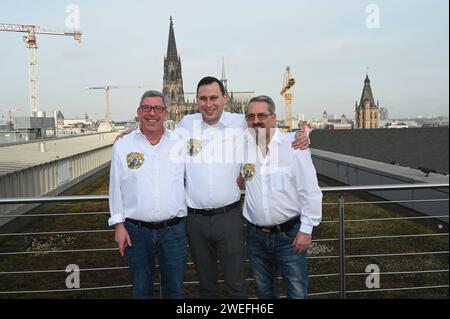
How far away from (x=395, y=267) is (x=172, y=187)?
515cm

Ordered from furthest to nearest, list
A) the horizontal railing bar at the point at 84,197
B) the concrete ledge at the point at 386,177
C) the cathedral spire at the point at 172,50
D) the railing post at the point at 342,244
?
the cathedral spire at the point at 172,50
the concrete ledge at the point at 386,177
the railing post at the point at 342,244
the horizontal railing bar at the point at 84,197

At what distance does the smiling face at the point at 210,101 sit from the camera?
269 cm

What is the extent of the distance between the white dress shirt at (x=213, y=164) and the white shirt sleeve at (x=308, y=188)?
15.7 inches

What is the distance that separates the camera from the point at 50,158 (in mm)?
15711

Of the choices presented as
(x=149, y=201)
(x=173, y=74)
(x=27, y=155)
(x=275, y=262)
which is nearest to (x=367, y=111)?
(x=173, y=74)

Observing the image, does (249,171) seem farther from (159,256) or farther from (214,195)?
(159,256)

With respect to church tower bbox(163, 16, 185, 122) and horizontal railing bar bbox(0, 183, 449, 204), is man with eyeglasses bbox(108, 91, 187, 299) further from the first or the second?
church tower bbox(163, 16, 185, 122)

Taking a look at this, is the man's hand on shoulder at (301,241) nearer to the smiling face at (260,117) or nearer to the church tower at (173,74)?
the smiling face at (260,117)

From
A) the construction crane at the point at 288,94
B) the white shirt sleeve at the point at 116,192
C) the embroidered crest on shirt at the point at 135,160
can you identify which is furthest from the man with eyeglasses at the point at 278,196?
the construction crane at the point at 288,94

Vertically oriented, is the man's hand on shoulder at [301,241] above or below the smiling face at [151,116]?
below

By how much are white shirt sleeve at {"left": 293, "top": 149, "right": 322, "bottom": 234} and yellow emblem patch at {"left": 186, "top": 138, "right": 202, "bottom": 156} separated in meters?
0.63

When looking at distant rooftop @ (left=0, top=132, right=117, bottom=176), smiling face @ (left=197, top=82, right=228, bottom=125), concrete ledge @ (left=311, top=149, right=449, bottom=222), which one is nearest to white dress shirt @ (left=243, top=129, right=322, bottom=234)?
smiling face @ (left=197, top=82, right=228, bottom=125)
